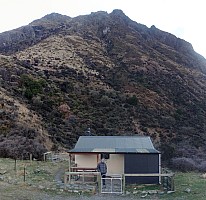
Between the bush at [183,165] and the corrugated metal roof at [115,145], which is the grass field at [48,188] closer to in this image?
the corrugated metal roof at [115,145]

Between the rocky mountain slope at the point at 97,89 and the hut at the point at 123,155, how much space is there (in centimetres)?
912

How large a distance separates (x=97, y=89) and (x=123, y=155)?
35.6m

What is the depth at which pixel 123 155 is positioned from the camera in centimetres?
2062

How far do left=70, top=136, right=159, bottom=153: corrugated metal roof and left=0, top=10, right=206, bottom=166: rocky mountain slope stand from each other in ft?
29.1

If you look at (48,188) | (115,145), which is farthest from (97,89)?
(48,188)

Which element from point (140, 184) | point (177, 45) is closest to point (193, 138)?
point (140, 184)

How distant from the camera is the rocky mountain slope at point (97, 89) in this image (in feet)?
133

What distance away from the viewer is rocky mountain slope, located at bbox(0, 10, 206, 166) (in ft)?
133

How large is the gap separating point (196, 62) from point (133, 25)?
17.3 meters

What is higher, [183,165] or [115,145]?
[115,145]

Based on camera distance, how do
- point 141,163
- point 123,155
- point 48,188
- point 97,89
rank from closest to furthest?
point 48,188 → point 141,163 → point 123,155 → point 97,89

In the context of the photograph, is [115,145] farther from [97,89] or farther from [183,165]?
[97,89]

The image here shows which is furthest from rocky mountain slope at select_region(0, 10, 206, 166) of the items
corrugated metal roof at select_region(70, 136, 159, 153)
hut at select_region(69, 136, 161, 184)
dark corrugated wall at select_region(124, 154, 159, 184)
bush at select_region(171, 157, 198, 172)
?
dark corrugated wall at select_region(124, 154, 159, 184)

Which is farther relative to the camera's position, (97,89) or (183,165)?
(97,89)
